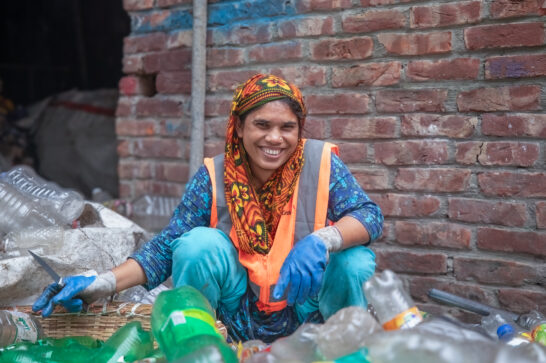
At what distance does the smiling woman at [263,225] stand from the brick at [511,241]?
0.77 meters

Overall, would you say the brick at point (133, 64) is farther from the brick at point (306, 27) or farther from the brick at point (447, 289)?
the brick at point (447, 289)

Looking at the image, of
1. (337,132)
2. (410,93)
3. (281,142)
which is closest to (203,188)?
(281,142)

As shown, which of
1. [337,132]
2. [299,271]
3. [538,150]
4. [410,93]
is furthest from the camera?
[337,132]

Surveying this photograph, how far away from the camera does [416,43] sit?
108 inches

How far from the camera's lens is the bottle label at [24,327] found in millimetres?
2049

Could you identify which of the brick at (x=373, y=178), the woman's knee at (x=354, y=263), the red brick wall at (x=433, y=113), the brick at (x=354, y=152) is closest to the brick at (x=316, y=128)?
the red brick wall at (x=433, y=113)

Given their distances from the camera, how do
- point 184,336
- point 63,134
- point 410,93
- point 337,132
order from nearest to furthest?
point 184,336 → point 410,93 → point 337,132 → point 63,134

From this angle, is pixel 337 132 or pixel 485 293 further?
pixel 337 132

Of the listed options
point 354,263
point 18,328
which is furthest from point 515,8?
point 18,328

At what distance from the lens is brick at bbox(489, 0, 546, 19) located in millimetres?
2504

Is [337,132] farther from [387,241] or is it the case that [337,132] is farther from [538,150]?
[538,150]

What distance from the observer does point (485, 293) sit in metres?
2.69

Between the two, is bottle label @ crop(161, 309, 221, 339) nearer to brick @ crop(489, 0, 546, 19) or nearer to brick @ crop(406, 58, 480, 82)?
brick @ crop(406, 58, 480, 82)

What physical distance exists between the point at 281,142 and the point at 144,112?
5.42 feet
